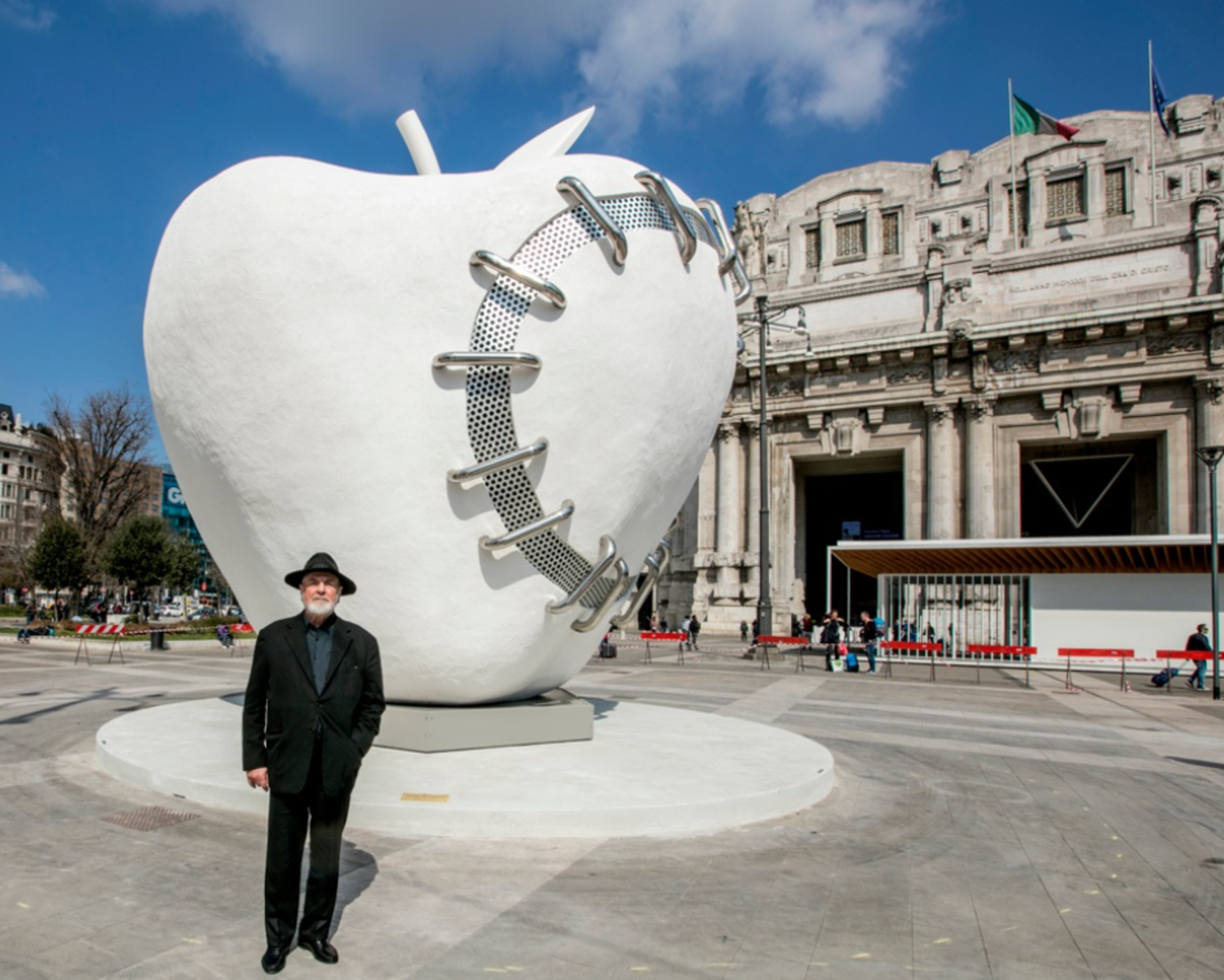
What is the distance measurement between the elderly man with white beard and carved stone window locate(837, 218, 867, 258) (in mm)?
40143

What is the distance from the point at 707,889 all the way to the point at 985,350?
3478cm

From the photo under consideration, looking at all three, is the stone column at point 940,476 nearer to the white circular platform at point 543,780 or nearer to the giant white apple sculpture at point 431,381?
the white circular platform at point 543,780

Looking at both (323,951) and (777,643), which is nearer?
(323,951)

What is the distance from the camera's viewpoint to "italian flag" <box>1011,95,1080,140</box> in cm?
3528

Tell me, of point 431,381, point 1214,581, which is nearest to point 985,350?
point 1214,581

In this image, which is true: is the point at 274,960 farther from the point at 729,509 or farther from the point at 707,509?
the point at 707,509

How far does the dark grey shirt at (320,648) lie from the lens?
406 cm

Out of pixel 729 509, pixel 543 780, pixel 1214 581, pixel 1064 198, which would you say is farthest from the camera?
pixel 729 509

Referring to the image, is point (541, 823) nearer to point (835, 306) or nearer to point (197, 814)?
point (197, 814)

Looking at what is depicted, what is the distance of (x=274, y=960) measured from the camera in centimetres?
383

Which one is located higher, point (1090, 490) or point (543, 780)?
point (1090, 490)

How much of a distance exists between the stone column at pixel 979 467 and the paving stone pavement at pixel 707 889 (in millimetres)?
26976

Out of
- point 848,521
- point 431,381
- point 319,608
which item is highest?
point 848,521

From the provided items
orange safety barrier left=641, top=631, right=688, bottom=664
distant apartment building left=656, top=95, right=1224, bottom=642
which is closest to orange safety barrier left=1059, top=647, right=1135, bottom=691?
distant apartment building left=656, top=95, right=1224, bottom=642
